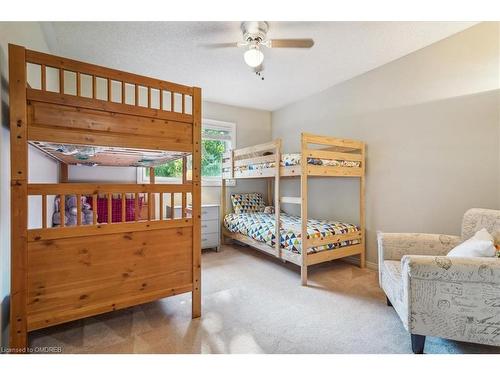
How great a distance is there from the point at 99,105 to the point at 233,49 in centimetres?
166

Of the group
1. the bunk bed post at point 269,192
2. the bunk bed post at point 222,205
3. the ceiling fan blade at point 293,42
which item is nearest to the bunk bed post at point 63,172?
the bunk bed post at point 222,205

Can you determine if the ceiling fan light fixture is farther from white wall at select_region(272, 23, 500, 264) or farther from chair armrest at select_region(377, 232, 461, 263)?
chair armrest at select_region(377, 232, 461, 263)

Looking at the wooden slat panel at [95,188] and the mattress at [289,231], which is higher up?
the wooden slat panel at [95,188]

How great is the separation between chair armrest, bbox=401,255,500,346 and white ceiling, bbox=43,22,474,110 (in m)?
2.08

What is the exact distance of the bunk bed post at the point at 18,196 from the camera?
1.31 m

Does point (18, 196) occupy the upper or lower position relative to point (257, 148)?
lower

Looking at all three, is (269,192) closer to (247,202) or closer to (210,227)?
(247,202)

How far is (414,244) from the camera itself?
201cm

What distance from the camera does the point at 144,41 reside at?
243cm

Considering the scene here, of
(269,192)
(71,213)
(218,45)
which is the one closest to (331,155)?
(218,45)

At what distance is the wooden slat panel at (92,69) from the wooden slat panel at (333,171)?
1.47m

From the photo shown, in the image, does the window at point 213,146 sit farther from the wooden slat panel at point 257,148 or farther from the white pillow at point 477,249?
the white pillow at point 477,249
